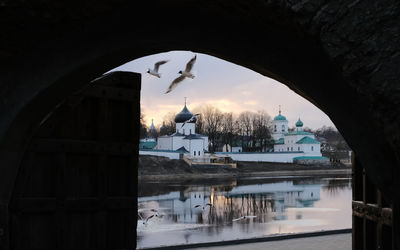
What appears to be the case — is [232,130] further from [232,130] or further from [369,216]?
[369,216]

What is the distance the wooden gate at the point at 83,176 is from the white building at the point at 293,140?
66.5 m

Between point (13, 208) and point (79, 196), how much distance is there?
1.54 feet

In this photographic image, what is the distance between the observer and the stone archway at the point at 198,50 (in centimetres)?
175

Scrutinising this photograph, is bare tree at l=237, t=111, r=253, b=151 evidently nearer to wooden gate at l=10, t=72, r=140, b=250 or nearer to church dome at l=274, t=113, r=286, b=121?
church dome at l=274, t=113, r=286, b=121

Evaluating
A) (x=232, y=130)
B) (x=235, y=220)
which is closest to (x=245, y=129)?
(x=232, y=130)

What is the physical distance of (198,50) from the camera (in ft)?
8.45

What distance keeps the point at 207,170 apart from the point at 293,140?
28830mm

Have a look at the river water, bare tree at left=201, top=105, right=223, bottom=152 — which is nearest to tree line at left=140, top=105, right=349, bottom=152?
bare tree at left=201, top=105, right=223, bottom=152

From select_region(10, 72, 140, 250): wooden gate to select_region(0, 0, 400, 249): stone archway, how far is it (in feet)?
2.71

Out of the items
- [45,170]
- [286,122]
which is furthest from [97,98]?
[286,122]

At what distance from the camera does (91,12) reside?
210cm

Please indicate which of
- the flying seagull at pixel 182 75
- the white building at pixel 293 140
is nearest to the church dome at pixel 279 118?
the white building at pixel 293 140

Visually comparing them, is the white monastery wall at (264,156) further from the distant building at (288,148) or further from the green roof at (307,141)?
the green roof at (307,141)

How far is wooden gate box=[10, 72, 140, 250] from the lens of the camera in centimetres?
345
